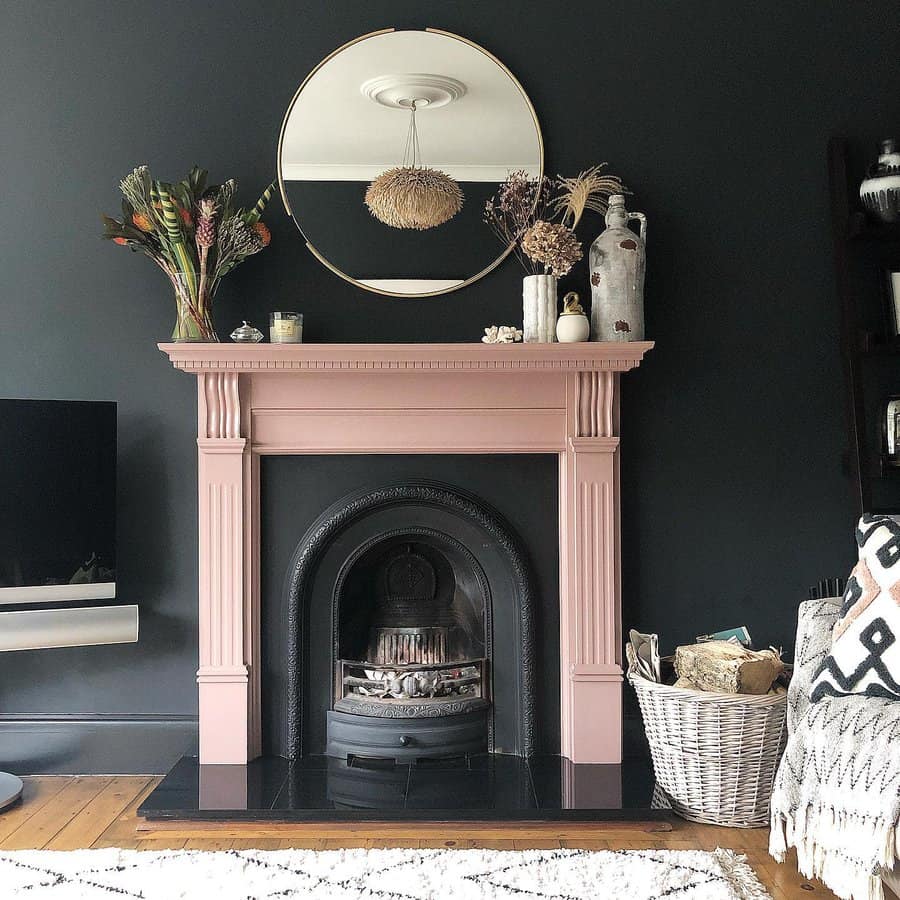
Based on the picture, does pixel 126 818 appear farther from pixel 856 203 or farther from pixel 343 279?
pixel 856 203

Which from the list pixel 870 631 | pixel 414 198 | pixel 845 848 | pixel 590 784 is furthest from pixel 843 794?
pixel 414 198

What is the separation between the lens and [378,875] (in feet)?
7.64

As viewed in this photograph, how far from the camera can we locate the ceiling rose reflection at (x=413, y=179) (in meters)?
3.10

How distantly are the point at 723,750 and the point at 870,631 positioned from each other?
25.3 inches

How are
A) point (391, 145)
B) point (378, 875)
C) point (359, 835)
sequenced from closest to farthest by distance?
point (378, 875) → point (359, 835) → point (391, 145)

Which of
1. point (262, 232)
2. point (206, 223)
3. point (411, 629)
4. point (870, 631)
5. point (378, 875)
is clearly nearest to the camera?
point (870, 631)

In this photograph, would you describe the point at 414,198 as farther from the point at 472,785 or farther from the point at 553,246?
the point at 472,785

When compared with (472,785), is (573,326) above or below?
above

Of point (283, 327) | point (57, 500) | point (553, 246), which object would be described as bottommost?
point (57, 500)

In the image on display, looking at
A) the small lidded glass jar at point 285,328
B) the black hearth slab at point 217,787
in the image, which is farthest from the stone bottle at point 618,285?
the black hearth slab at point 217,787

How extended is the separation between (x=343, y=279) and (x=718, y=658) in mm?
1601

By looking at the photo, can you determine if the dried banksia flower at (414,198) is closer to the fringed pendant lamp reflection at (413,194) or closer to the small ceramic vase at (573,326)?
the fringed pendant lamp reflection at (413,194)

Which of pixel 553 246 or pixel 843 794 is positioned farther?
pixel 553 246

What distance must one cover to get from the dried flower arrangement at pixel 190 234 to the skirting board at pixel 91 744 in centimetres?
123
